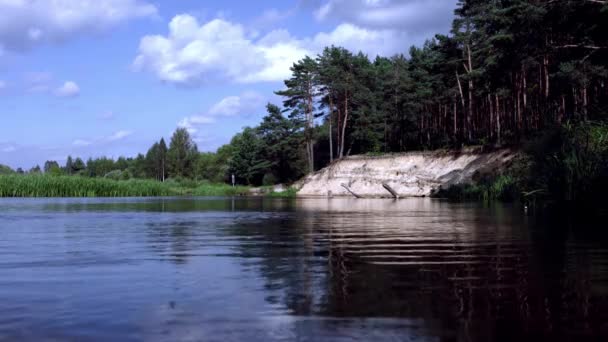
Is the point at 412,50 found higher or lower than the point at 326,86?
higher

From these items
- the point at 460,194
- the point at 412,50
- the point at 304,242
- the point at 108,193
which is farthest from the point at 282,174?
the point at 304,242

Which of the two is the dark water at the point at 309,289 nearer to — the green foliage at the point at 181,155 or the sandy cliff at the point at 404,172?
the sandy cliff at the point at 404,172

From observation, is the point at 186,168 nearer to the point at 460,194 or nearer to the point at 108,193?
the point at 108,193

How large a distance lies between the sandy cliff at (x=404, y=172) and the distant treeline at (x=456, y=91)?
2.64 metres

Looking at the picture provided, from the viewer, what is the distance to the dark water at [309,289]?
4.09 m

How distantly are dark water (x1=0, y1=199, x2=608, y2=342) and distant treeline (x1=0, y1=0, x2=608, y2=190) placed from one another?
41.3 feet

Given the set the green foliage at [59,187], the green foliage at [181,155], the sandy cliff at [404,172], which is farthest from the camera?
the green foliage at [181,155]

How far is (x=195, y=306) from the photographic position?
4.91 metres

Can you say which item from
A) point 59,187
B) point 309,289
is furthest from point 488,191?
point 59,187

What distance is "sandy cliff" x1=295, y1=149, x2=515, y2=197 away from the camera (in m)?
48.4

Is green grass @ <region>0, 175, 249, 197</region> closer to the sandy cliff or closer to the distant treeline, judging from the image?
the sandy cliff

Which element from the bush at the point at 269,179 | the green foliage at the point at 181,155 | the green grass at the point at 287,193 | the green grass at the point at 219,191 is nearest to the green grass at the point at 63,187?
the green grass at the point at 219,191

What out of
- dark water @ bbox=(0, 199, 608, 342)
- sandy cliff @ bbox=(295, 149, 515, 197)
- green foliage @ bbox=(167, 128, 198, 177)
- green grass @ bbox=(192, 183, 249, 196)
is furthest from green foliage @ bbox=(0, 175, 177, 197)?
green foliage @ bbox=(167, 128, 198, 177)

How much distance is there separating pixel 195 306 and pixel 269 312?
672mm
